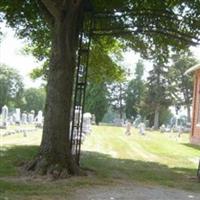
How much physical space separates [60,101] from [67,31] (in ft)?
5.91

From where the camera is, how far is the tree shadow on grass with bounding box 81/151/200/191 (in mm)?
14180

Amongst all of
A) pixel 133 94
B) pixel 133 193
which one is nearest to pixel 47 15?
pixel 133 193

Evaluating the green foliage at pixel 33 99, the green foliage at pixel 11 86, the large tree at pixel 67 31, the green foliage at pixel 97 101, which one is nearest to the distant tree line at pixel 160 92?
the green foliage at pixel 97 101

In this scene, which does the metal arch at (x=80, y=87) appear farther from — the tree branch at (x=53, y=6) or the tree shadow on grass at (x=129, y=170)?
the tree branch at (x=53, y=6)

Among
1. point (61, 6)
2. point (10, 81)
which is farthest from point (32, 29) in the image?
point (10, 81)

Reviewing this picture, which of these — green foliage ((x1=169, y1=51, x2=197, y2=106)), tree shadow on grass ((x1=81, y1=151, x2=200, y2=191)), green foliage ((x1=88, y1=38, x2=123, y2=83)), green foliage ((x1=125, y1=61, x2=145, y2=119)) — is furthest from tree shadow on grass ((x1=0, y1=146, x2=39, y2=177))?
green foliage ((x1=125, y1=61, x2=145, y2=119))

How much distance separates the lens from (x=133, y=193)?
1150cm

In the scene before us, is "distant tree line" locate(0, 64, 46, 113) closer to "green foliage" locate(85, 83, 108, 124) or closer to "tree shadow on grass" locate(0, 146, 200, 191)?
"green foliage" locate(85, 83, 108, 124)

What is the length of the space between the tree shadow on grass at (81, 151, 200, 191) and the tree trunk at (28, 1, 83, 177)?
129cm

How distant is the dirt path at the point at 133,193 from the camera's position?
10.8 meters

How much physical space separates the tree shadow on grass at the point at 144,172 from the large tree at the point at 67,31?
1558mm

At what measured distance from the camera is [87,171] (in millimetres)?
14938

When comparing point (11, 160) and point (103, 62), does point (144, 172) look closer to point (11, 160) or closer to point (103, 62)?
point (11, 160)

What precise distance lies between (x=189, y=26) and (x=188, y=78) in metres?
65.5
